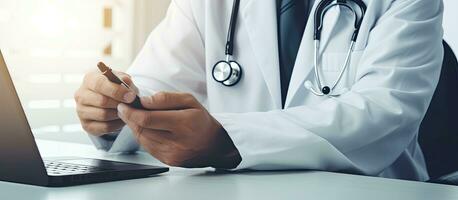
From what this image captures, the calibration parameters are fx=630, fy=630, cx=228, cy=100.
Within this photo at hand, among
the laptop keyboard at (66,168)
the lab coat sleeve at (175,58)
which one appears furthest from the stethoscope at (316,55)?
the laptop keyboard at (66,168)

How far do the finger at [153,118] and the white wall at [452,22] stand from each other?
6.03 ft

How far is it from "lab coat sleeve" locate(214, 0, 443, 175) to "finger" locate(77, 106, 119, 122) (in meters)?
0.24

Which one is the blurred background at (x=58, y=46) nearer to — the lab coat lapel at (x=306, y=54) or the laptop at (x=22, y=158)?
the lab coat lapel at (x=306, y=54)

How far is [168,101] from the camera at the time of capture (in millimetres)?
875

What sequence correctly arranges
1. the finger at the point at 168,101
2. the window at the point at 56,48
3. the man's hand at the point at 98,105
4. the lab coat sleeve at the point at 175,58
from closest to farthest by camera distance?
1. the finger at the point at 168,101
2. the man's hand at the point at 98,105
3. the lab coat sleeve at the point at 175,58
4. the window at the point at 56,48

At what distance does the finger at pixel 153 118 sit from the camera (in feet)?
2.86

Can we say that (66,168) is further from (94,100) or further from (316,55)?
(316,55)

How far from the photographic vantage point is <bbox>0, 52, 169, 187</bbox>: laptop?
703 millimetres

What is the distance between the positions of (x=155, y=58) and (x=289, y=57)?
0.35 metres

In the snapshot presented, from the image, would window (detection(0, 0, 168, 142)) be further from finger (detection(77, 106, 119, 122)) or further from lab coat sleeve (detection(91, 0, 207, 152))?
finger (detection(77, 106, 119, 122))

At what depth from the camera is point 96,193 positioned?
27.9 inches

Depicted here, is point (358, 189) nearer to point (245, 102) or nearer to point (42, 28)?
point (245, 102)

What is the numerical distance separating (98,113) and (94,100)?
0.03 m

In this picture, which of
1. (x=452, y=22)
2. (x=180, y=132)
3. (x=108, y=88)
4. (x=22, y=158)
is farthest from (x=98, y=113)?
(x=452, y=22)
